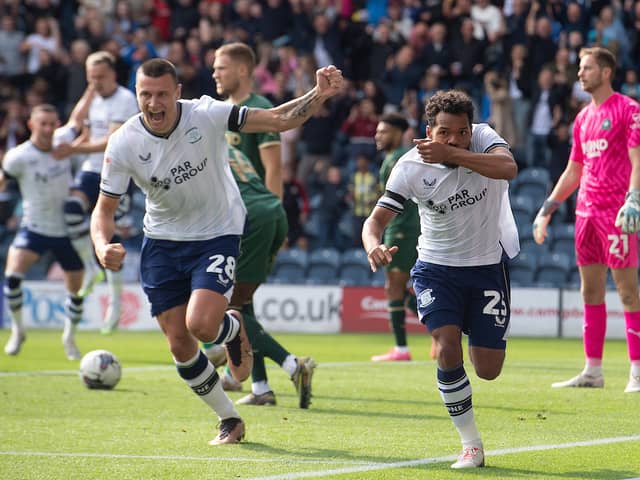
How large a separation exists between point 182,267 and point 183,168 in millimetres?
614

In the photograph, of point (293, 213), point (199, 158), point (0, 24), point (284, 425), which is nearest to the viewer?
point (199, 158)

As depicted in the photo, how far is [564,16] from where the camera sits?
22.8m

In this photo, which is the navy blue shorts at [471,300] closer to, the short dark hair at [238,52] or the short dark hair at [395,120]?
the short dark hair at [238,52]

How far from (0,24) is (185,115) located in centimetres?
1828

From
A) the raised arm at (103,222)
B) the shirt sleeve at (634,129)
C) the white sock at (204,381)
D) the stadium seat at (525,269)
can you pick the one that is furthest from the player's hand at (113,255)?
the stadium seat at (525,269)

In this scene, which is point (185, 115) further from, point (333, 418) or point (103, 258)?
point (333, 418)

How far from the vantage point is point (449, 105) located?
6.78 meters

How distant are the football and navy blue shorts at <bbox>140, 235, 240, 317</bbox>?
318cm

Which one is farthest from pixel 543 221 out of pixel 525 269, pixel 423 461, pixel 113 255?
pixel 525 269

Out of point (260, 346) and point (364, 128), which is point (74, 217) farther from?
point (364, 128)

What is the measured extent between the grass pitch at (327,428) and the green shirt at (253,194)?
1468 mm

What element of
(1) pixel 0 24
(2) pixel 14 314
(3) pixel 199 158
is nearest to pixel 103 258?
(3) pixel 199 158

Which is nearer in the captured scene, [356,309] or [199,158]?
[199,158]

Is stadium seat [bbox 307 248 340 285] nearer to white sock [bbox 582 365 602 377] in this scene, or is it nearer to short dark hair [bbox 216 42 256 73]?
white sock [bbox 582 365 602 377]
